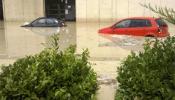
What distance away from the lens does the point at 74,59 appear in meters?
7.38

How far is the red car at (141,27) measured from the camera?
22.5m

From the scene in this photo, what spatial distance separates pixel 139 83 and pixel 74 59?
154 centimetres

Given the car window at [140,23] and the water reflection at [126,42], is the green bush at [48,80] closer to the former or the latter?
the water reflection at [126,42]

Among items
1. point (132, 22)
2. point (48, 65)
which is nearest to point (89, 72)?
point (48, 65)

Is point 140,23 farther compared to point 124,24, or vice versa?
point 124,24

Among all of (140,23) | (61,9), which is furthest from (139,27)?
(61,9)

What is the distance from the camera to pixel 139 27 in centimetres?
2333

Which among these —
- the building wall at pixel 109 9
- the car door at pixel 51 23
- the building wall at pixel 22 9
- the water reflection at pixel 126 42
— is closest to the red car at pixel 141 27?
the water reflection at pixel 126 42

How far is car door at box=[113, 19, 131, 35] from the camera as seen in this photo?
23453mm

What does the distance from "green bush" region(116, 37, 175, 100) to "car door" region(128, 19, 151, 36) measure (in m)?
15.3

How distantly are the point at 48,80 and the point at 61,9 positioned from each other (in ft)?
121

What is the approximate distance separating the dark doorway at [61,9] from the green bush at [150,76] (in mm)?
34837

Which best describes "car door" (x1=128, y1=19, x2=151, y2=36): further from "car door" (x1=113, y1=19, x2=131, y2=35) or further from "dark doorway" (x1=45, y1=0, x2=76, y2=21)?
"dark doorway" (x1=45, y1=0, x2=76, y2=21)

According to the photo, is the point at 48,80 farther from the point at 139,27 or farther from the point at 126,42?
the point at 139,27
